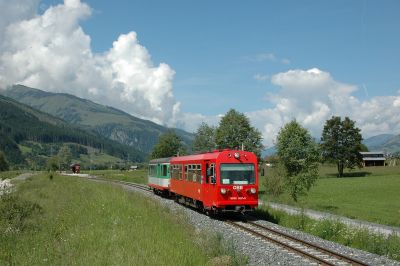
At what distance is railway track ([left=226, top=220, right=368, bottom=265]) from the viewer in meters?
13.7

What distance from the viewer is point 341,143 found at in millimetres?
108875

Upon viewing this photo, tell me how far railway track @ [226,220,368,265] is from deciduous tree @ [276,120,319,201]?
14300 millimetres

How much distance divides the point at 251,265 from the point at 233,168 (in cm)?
1111

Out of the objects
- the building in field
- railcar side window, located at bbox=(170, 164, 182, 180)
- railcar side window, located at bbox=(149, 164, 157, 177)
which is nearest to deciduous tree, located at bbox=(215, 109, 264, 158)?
railcar side window, located at bbox=(149, 164, 157, 177)

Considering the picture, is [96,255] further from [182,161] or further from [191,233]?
[182,161]

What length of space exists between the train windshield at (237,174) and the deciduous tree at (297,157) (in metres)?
11.7

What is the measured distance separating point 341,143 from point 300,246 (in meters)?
97.2

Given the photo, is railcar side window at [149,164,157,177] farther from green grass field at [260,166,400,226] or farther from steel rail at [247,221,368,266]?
steel rail at [247,221,368,266]

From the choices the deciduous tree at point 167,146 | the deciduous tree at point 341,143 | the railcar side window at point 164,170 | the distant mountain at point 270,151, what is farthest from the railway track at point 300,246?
the deciduous tree at point 341,143

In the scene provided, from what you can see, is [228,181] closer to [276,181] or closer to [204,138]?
[276,181]

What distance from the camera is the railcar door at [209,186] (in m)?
23.9

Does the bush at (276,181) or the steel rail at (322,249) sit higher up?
the bush at (276,181)

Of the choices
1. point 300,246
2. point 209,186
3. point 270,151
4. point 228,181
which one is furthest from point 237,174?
point 270,151

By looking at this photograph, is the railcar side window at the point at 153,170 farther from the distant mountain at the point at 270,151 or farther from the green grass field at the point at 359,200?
the distant mountain at the point at 270,151
